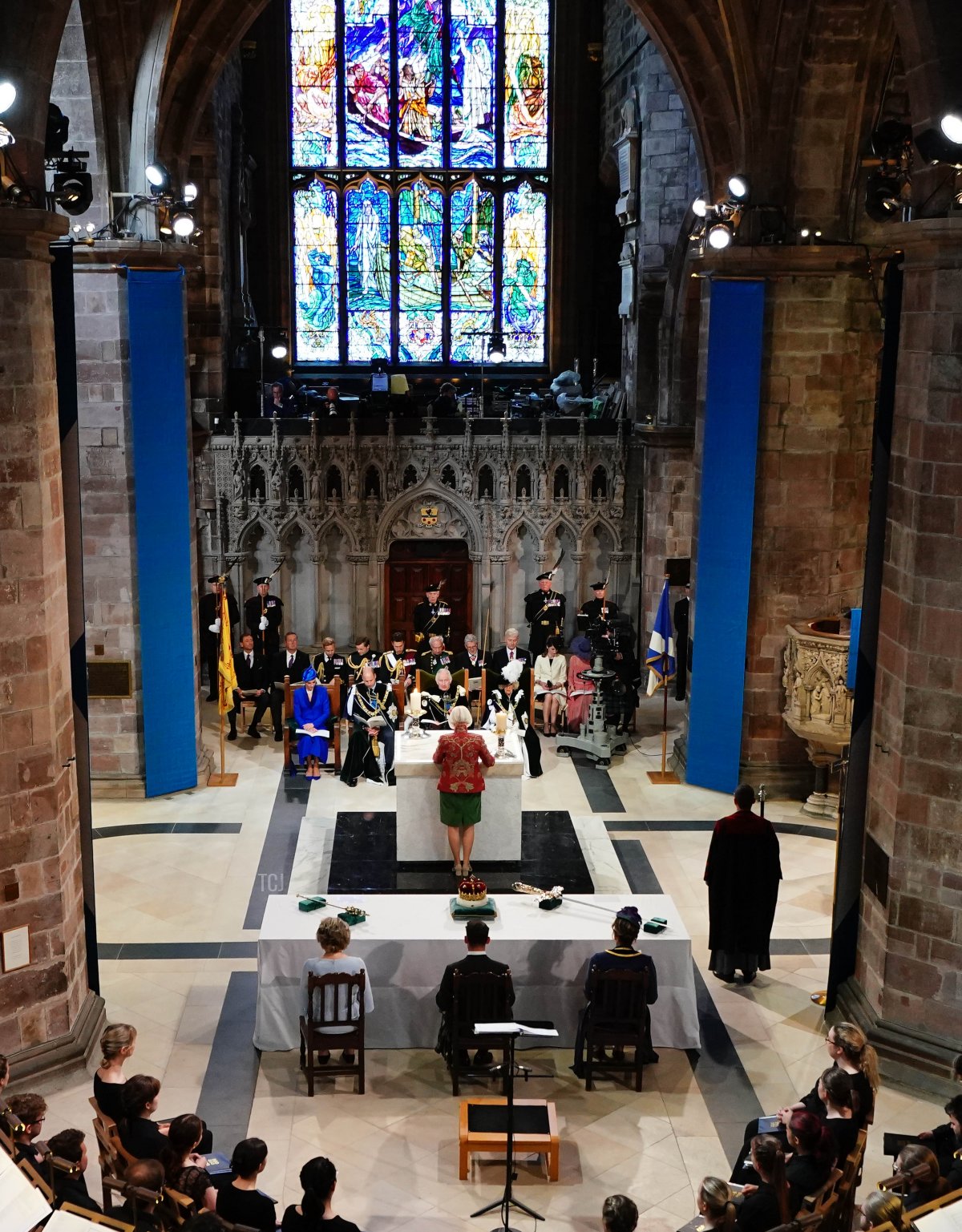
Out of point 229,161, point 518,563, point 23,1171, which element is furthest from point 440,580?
point 23,1171

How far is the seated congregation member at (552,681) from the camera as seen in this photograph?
1714cm

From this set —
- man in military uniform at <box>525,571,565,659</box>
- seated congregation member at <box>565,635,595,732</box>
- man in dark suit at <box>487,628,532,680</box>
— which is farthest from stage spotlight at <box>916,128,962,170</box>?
man in military uniform at <box>525,571,565,659</box>

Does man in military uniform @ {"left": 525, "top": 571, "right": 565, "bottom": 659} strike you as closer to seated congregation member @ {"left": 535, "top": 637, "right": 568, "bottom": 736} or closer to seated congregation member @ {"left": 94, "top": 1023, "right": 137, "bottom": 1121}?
seated congregation member @ {"left": 535, "top": 637, "right": 568, "bottom": 736}

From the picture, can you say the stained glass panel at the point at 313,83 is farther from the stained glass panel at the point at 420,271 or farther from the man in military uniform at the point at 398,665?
the man in military uniform at the point at 398,665

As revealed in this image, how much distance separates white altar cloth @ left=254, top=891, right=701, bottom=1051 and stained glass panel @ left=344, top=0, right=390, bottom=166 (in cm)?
1730

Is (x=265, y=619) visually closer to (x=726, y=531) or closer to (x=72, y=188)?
(x=726, y=531)

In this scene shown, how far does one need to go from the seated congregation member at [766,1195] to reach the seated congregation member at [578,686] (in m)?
9.99

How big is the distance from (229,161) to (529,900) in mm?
14723

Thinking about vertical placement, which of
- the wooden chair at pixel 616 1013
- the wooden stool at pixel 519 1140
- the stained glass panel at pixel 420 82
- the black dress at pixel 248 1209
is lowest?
the wooden stool at pixel 519 1140

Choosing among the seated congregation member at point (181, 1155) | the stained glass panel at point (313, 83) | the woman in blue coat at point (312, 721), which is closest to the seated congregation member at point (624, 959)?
the seated congregation member at point (181, 1155)

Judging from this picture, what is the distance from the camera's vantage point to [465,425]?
2017cm

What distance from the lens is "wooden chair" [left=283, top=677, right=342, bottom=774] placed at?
51.6ft

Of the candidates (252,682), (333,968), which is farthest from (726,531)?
(333,968)

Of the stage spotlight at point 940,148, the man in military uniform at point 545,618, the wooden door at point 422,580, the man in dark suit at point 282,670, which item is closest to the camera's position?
the stage spotlight at point 940,148
